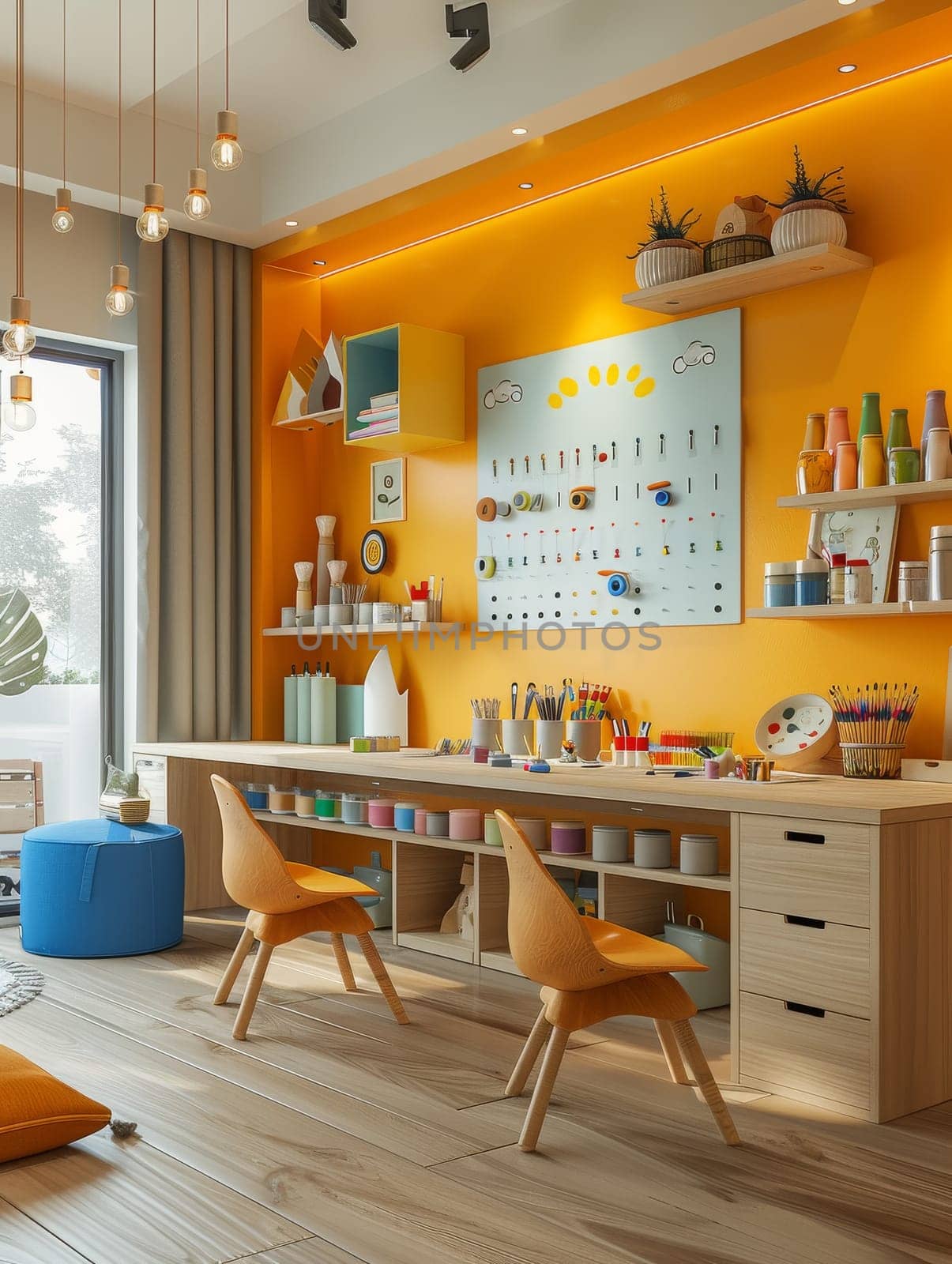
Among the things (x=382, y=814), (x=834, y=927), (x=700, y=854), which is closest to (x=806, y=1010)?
(x=834, y=927)

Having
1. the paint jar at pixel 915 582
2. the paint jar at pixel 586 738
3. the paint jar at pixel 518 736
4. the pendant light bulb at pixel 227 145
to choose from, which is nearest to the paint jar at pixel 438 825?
the paint jar at pixel 518 736

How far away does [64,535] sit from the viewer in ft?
16.7

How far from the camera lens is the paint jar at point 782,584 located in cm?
346

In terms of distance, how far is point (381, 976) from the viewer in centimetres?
330

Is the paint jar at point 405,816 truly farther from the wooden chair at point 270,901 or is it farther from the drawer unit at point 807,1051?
the drawer unit at point 807,1051

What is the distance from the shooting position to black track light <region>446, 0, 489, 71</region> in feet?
12.5

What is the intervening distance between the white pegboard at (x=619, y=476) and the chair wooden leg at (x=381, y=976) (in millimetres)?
1427

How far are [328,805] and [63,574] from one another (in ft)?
5.01

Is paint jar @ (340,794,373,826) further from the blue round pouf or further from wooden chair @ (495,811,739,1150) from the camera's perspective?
wooden chair @ (495,811,739,1150)

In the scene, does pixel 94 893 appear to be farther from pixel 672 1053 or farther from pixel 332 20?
pixel 332 20

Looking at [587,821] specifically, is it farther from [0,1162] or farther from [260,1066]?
[0,1162]

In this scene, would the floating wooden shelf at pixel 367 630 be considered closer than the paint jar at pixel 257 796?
Yes

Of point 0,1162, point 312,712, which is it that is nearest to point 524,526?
point 312,712

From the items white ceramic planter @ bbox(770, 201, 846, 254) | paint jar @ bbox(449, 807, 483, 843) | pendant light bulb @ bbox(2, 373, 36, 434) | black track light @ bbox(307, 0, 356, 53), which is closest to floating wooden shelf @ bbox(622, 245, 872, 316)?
white ceramic planter @ bbox(770, 201, 846, 254)
